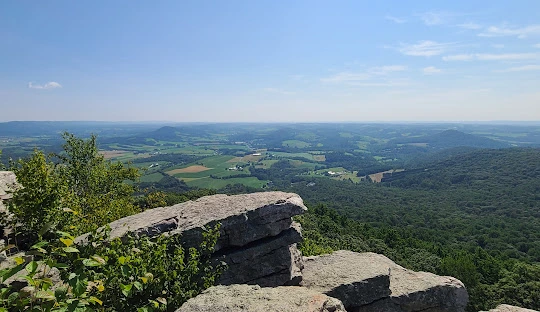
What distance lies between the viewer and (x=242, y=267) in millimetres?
14820

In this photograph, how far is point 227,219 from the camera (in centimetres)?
1483

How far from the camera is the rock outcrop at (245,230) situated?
14461mm

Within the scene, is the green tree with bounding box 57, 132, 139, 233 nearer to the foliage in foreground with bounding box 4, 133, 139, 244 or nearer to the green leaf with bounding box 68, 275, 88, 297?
the foliage in foreground with bounding box 4, 133, 139, 244

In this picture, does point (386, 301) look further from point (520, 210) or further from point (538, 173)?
point (538, 173)

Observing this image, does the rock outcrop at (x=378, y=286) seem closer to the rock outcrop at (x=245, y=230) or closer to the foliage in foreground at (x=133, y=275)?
the rock outcrop at (x=245, y=230)

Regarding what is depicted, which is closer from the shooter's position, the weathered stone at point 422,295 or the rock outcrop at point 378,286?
the rock outcrop at point 378,286

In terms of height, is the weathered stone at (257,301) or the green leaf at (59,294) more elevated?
the green leaf at (59,294)

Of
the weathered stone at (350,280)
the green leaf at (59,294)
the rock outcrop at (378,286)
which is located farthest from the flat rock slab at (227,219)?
the green leaf at (59,294)

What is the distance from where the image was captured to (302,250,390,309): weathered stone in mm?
15344

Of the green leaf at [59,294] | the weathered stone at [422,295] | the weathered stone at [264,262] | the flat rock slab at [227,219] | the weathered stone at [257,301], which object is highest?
the green leaf at [59,294]

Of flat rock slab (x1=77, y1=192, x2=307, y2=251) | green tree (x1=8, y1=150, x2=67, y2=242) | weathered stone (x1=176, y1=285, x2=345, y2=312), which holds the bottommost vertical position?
weathered stone (x1=176, y1=285, x2=345, y2=312)

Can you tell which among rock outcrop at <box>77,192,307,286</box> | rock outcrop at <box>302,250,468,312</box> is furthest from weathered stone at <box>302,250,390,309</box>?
rock outcrop at <box>77,192,307,286</box>

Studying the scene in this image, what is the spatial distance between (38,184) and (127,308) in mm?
9667

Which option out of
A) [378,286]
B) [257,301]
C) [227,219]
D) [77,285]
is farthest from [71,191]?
[77,285]
